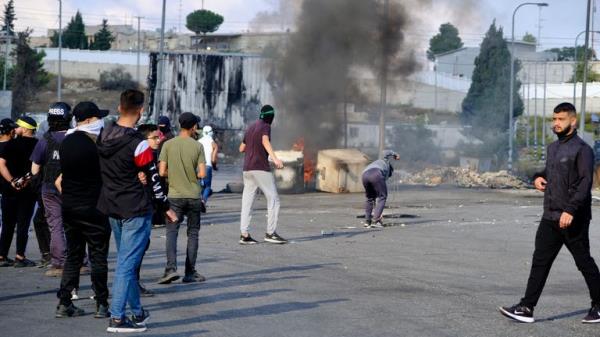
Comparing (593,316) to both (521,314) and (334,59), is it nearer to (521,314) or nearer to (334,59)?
(521,314)

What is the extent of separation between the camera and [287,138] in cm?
3553

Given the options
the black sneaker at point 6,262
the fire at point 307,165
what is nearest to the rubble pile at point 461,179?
the fire at point 307,165

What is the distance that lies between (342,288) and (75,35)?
111 metres

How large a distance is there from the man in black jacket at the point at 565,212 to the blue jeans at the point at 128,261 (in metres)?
2.96

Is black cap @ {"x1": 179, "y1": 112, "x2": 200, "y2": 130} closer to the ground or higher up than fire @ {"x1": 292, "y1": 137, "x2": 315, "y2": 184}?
higher up

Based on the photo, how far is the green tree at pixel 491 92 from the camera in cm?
5972

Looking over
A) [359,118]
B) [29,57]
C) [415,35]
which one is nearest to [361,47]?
[415,35]

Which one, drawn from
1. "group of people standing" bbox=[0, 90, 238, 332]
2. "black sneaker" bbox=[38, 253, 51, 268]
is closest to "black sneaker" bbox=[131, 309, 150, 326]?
"group of people standing" bbox=[0, 90, 238, 332]

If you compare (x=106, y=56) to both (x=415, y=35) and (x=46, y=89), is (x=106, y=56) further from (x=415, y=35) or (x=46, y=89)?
(x=415, y=35)

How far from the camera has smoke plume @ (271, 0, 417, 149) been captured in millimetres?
34656

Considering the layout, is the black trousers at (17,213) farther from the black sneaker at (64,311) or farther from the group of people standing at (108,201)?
the black sneaker at (64,311)

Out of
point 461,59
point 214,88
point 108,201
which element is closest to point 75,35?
point 461,59

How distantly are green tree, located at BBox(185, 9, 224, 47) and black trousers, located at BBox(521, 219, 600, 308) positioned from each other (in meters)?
A: 114

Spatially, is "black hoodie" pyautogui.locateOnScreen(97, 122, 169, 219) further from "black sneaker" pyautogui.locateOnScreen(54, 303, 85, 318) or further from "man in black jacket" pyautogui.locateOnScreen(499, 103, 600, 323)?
"man in black jacket" pyautogui.locateOnScreen(499, 103, 600, 323)
